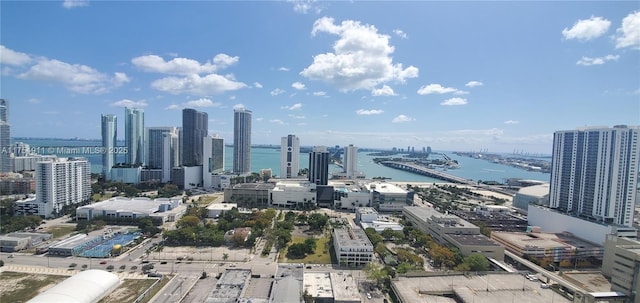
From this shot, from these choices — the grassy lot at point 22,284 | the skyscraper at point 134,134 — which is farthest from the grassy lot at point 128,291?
the skyscraper at point 134,134

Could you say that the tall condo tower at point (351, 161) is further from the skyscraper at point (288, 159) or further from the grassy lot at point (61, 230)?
the grassy lot at point (61, 230)

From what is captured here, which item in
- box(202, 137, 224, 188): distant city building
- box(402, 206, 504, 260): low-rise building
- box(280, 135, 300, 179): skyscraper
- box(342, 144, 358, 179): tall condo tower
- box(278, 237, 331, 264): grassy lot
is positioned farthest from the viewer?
box(342, 144, 358, 179): tall condo tower

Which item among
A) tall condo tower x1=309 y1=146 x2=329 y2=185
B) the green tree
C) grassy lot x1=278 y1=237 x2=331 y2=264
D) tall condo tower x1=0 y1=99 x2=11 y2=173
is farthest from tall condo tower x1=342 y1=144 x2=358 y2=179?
tall condo tower x1=0 y1=99 x2=11 y2=173

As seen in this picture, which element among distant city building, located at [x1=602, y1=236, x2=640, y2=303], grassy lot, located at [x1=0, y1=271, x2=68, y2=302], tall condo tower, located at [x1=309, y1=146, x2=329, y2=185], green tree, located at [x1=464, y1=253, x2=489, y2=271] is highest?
tall condo tower, located at [x1=309, y1=146, x2=329, y2=185]

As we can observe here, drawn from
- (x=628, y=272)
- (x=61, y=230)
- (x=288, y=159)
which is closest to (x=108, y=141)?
(x=61, y=230)

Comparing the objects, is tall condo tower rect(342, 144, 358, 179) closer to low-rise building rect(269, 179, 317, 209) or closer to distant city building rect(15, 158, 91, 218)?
low-rise building rect(269, 179, 317, 209)

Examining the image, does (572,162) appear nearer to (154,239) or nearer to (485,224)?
(485,224)
